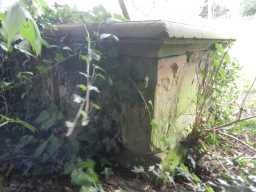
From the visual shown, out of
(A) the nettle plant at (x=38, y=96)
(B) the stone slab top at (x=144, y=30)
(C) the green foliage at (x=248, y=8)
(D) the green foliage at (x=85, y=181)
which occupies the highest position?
(C) the green foliage at (x=248, y=8)

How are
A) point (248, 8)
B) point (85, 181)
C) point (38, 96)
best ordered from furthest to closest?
point (248, 8) < point (38, 96) < point (85, 181)

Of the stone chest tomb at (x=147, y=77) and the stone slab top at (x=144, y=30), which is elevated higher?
the stone slab top at (x=144, y=30)

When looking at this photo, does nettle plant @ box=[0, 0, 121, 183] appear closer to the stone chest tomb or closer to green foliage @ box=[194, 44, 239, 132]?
the stone chest tomb

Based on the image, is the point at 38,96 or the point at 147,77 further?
the point at 38,96

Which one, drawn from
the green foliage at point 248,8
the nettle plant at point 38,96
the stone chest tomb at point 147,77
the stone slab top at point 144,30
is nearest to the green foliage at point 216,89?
the stone chest tomb at point 147,77

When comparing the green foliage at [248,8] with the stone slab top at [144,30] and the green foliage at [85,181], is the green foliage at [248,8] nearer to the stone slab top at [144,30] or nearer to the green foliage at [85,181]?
the stone slab top at [144,30]

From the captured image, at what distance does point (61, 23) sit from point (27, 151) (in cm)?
71

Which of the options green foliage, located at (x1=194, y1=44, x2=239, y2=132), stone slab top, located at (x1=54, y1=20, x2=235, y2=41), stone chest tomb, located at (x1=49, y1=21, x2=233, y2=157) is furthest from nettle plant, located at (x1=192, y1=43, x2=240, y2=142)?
stone slab top, located at (x1=54, y1=20, x2=235, y2=41)

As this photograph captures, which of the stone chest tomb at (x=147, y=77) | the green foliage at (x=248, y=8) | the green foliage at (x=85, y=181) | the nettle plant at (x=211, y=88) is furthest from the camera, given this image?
the green foliage at (x=248, y=8)

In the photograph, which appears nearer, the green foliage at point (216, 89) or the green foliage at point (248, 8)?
the green foliage at point (216, 89)

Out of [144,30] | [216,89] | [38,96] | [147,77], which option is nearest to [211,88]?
[216,89]

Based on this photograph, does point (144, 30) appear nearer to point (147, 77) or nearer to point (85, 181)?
point (147, 77)

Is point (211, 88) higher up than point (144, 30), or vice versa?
point (144, 30)

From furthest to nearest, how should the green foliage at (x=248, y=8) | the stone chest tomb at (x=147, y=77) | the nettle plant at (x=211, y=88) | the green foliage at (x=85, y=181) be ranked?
the green foliage at (x=248, y=8) → the nettle plant at (x=211, y=88) → the stone chest tomb at (x=147, y=77) → the green foliage at (x=85, y=181)
